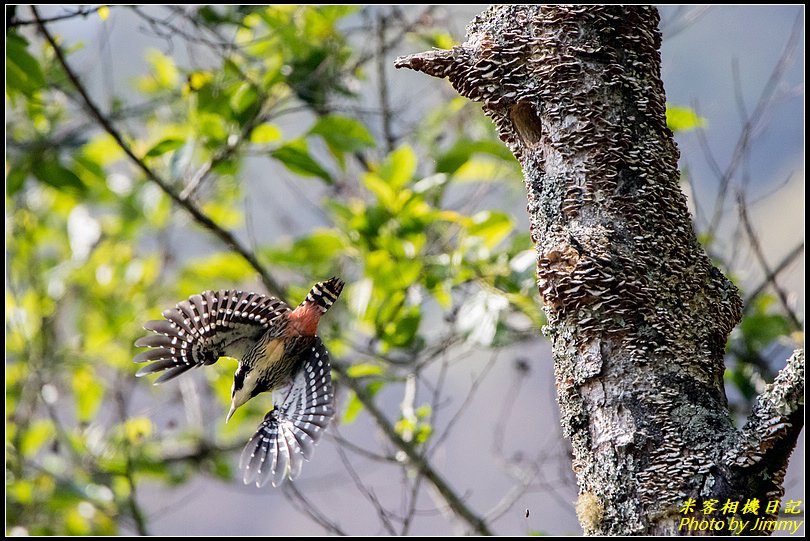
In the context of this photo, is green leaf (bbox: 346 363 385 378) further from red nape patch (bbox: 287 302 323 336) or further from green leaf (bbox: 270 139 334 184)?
green leaf (bbox: 270 139 334 184)

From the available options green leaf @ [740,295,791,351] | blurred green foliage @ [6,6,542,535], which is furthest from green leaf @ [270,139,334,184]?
green leaf @ [740,295,791,351]

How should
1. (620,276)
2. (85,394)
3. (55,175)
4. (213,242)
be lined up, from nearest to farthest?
(620,276)
(55,175)
(85,394)
(213,242)

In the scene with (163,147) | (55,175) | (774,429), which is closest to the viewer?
(774,429)

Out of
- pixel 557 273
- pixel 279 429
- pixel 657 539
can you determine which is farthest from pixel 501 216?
pixel 657 539

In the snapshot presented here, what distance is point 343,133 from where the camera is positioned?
116 inches

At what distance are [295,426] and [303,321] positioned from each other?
11.9 inches

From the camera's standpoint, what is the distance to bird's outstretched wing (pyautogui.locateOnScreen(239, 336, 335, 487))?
7.41ft

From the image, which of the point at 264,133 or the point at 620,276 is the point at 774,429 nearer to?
the point at 620,276

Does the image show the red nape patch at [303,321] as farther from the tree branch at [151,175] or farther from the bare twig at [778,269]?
the bare twig at [778,269]

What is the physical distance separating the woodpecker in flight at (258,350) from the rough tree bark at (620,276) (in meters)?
0.90

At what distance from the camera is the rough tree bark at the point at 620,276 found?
1447 mm

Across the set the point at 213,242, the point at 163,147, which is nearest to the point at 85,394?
the point at 213,242

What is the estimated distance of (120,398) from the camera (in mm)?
4367

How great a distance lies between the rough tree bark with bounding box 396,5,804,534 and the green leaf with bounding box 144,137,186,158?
1367 mm
